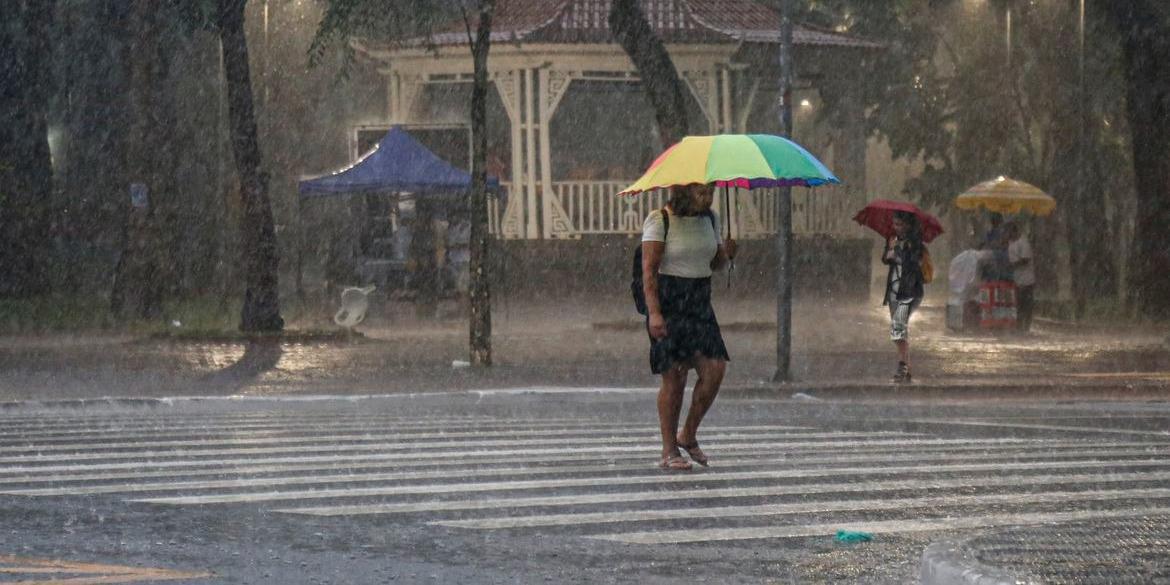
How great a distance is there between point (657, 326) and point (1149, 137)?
19924 mm

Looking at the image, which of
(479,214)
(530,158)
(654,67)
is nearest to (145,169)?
(654,67)

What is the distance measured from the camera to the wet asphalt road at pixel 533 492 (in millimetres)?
8367

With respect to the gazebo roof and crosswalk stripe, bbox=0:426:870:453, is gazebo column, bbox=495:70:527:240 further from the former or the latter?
crosswalk stripe, bbox=0:426:870:453

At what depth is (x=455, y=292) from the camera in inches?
1204

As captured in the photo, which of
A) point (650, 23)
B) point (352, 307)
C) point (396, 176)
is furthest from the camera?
point (650, 23)

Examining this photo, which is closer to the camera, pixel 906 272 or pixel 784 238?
pixel 784 238

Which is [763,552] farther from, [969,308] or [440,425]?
[969,308]

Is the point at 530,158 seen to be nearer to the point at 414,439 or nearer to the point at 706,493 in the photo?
the point at 414,439

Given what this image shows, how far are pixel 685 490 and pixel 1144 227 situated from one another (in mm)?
A: 20694

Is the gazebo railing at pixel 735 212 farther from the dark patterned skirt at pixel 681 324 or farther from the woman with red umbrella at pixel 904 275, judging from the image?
the dark patterned skirt at pixel 681 324

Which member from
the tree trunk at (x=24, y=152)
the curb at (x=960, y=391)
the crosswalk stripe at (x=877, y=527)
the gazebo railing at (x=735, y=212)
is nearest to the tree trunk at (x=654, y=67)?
the curb at (x=960, y=391)

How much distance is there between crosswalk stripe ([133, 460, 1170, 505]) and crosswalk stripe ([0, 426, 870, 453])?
2131 millimetres

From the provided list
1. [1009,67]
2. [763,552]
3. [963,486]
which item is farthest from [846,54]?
[763,552]

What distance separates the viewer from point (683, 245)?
37.7ft
